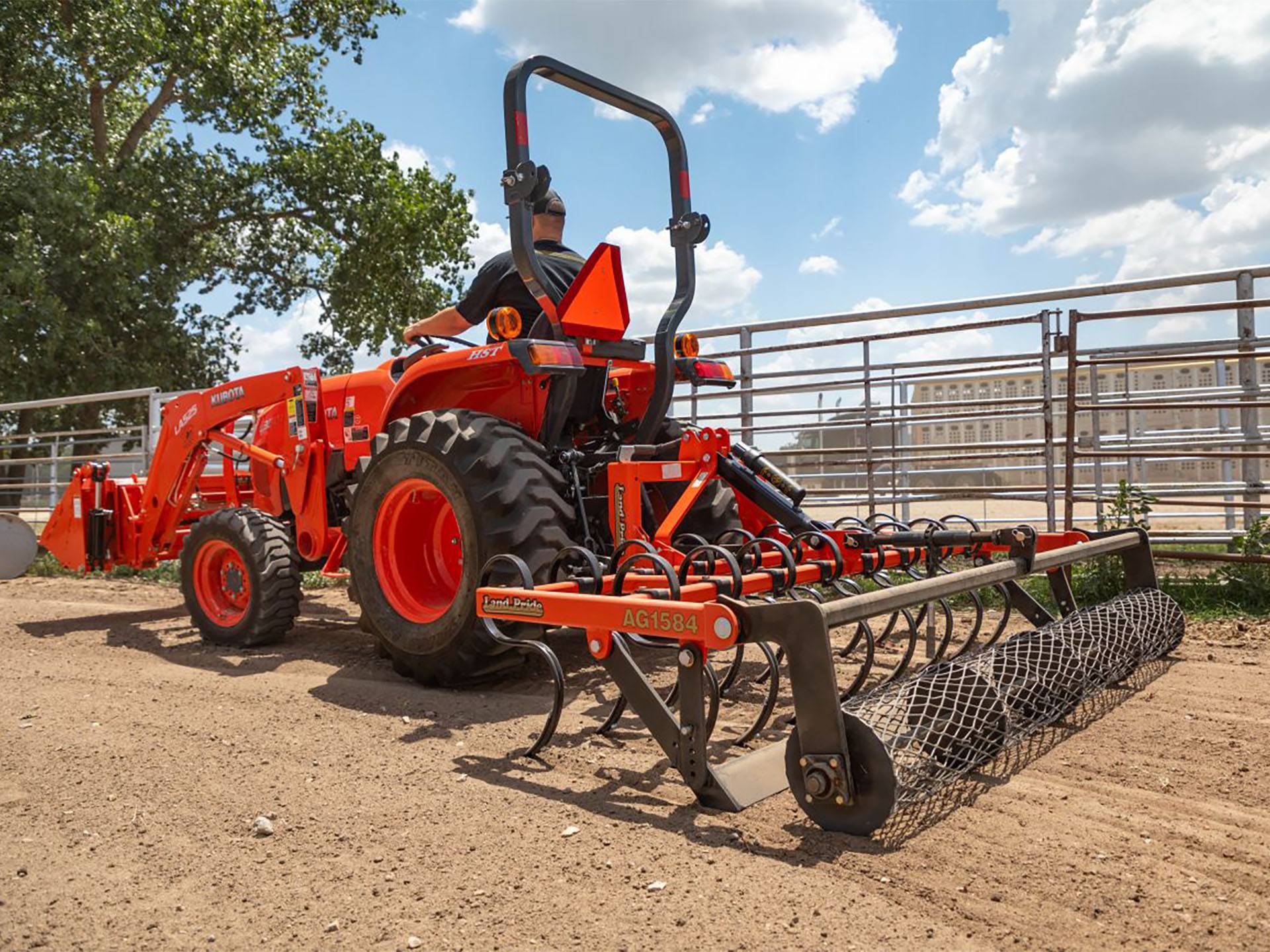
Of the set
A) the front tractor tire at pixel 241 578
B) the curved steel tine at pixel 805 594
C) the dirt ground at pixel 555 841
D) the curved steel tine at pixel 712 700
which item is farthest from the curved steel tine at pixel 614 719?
the front tractor tire at pixel 241 578

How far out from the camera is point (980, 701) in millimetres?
3168

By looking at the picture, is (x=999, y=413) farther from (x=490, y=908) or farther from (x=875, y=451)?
(x=490, y=908)

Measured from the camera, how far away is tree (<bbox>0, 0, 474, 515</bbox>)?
14.9 m

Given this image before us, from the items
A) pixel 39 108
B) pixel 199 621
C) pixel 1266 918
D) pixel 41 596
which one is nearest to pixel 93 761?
pixel 199 621

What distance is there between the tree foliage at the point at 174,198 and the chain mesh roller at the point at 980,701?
14.1 metres

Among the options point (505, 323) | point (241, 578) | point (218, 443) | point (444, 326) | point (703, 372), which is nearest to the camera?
point (505, 323)

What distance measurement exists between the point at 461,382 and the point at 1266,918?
3.77 m

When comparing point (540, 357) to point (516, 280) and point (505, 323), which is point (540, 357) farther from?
point (516, 280)

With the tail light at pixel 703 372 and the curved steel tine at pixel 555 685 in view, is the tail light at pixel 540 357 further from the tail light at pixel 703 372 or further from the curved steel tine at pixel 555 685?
the curved steel tine at pixel 555 685

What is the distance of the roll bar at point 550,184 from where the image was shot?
429 cm

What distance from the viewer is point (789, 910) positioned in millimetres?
2250

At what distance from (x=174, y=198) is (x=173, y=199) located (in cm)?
2

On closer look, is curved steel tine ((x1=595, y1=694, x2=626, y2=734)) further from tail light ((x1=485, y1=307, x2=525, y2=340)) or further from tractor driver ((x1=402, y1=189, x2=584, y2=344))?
tractor driver ((x1=402, y1=189, x2=584, y2=344))

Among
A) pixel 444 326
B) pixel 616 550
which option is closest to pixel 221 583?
pixel 444 326
